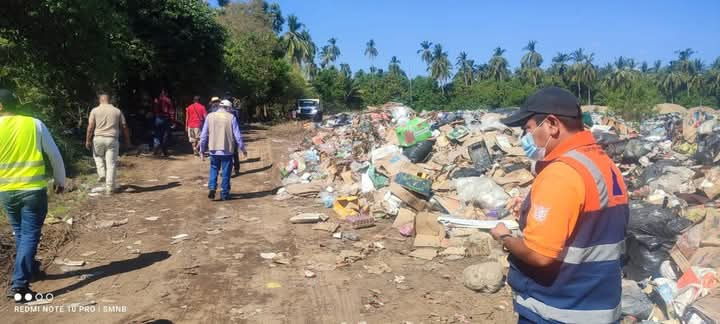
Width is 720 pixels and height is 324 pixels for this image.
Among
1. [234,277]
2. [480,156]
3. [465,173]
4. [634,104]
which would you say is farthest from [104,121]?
[634,104]

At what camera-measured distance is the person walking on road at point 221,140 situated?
23.5 feet

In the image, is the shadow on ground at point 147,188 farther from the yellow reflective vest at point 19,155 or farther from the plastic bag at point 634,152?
the plastic bag at point 634,152

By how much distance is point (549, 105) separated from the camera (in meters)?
1.88

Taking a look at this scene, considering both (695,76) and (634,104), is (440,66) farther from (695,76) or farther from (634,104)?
(634,104)

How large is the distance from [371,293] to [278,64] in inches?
1028

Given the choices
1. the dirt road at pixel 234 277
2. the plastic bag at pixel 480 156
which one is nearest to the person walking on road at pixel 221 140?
the dirt road at pixel 234 277

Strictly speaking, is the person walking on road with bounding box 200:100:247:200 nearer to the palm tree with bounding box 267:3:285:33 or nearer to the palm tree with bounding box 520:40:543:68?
the palm tree with bounding box 267:3:285:33

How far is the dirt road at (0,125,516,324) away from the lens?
12.4 ft

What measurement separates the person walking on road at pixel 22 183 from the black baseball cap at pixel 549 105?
12.3 feet

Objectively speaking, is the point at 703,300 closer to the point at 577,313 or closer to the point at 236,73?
the point at 577,313

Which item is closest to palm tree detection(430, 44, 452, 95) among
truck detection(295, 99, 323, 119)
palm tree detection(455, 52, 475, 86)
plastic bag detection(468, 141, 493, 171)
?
palm tree detection(455, 52, 475, 86)

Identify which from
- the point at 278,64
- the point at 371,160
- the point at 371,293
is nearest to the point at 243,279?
the point at 371,293

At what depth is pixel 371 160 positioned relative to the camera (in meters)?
9.05

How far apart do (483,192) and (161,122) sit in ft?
26.8
